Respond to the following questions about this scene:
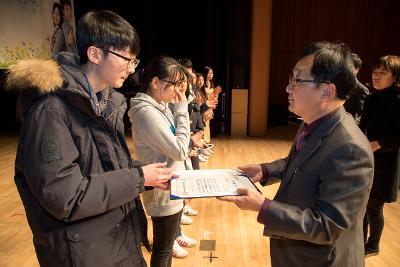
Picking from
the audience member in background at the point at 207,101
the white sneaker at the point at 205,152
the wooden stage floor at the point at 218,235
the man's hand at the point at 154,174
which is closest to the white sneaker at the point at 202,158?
the white sneaker at the point at 205,152

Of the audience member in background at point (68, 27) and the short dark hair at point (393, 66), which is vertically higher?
the audience member in background at point (68, 27)

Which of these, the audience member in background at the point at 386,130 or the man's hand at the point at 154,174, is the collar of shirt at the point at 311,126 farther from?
the audience member in background at the point at 386,130

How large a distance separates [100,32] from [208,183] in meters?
0.75

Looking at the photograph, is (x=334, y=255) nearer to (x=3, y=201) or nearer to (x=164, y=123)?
(x=164, y=123)

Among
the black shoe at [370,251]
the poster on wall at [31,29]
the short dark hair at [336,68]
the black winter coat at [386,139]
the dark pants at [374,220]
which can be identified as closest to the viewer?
the short dark hair at [336,68]

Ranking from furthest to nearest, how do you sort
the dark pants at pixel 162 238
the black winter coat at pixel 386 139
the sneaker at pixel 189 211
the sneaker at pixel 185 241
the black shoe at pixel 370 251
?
Answer: the sneaker at pixel 189 211 → the sneaker at pixel 185 241 → the black shoe at pixel 370 251 → the black winter coat at pixel 386 139 → the dark pants at pixel 162 238

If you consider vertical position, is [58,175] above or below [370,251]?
above

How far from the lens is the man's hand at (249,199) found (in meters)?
1.18

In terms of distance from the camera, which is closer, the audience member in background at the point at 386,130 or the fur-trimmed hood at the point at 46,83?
the fur-trimmed hood at the point at 46,83

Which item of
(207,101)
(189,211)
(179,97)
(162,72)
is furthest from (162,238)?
(207,101)

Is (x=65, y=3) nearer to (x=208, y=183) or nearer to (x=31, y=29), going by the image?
(x=31, y=29)

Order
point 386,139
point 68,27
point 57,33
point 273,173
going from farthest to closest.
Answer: point 68,27
point 57,33
point 386,139
point 273,173

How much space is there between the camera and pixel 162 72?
193 cm

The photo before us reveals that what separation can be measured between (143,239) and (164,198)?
428 mm
